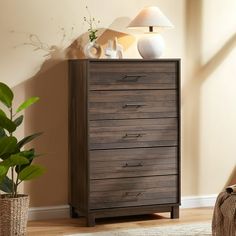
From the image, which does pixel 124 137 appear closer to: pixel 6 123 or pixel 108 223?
pixel 108 223

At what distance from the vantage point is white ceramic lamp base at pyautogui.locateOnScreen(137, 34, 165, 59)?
507cm

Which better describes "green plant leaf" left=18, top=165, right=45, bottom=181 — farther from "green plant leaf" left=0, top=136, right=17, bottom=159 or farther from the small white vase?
the small white vase

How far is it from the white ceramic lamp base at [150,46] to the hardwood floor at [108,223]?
1216mm

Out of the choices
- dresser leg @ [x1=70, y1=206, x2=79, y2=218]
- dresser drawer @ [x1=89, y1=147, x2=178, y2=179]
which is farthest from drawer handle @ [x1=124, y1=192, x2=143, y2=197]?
dresser leg @ [x1=70, y1=206, x2=79, y2=218]

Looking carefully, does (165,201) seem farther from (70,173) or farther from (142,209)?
(70,173)

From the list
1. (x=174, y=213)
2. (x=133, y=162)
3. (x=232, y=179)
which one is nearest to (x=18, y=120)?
(x=133, y=162)

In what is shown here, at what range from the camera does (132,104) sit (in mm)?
4977

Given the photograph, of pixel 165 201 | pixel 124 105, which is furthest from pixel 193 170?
pixel 124 105

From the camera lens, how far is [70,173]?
523 cm

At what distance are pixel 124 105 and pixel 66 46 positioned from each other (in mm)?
651

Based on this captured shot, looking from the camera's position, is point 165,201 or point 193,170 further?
point 193,170

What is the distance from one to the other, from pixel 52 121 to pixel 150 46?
92cm

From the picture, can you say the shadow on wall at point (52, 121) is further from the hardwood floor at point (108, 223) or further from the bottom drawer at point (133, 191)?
the bottom drawer at point (133, 191)

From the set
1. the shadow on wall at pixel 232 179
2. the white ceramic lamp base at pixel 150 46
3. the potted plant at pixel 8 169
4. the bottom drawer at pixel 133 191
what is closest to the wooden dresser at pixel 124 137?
the bottom drawer at pixel 133 191
